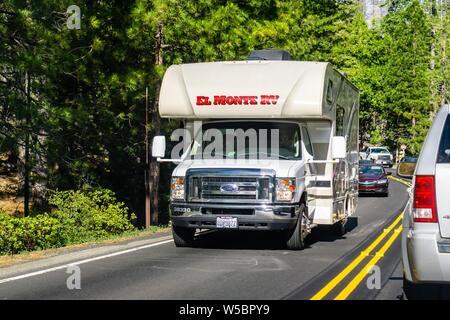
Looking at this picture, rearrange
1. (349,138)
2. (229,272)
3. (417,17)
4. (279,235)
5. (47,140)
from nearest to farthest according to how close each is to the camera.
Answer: (229,272) → (279,235) → (349,138) → (47,140) → (417,17)

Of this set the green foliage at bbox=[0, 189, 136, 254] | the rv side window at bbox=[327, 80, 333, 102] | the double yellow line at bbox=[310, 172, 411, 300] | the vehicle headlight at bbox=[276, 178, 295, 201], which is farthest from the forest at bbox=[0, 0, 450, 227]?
the double yellow line at bbox=[310, 172, 411, 300]

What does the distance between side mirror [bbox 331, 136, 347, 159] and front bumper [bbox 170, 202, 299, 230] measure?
3.97ft

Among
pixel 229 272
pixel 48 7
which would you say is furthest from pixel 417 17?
pixel 229 272

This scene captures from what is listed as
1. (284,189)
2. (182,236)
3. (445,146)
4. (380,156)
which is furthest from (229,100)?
(380,156)

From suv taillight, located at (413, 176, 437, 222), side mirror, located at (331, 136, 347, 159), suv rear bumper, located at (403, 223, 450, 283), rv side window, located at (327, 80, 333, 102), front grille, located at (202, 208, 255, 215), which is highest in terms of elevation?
rv side window, located at (327, 80, 333, 102)

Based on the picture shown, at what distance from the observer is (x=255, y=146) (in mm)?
12508

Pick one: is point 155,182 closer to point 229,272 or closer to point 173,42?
point 173,42

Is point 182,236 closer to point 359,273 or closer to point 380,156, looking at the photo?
point 359,273

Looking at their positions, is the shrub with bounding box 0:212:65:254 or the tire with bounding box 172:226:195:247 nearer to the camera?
the shrub with bounding box 0:212:65:254

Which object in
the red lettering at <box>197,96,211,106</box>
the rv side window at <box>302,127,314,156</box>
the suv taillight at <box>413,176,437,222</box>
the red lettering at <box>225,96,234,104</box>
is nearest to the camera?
the suv taillight at <box>413,176,437,222</box>

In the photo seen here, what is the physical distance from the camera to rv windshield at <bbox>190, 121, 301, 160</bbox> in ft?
40.7

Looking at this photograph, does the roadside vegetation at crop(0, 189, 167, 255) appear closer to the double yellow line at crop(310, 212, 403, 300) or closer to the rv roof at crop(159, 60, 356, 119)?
the rv roof at crop(159, 60, 356, 119)

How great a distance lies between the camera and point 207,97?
12.3m
